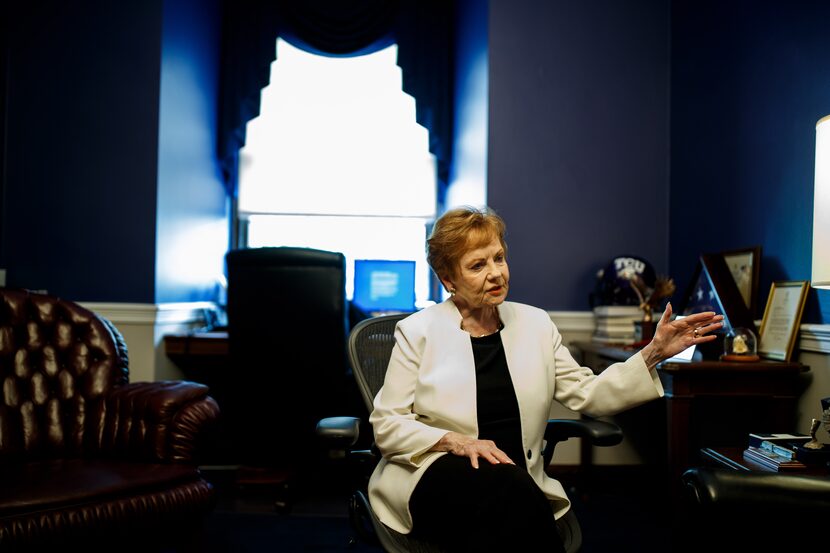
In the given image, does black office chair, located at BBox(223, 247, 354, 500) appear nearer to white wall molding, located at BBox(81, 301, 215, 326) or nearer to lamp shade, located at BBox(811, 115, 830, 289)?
white wall molding, located at BBox(81, 301, 215, 326)

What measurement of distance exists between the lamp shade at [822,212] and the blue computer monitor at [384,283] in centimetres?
280

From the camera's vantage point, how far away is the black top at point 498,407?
1710 mm

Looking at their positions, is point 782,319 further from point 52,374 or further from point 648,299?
point 52,374

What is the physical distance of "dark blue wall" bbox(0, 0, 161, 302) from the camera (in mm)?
3568

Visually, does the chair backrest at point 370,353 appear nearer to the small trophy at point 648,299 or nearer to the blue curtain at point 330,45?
the small trophy at point 648,299

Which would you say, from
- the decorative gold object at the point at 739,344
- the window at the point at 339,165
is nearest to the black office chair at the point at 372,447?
the decorative gold object at the point at 739,344

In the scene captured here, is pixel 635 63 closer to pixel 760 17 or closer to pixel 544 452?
pixel 760 17

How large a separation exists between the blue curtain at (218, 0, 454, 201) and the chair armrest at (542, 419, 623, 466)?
9.74 feet

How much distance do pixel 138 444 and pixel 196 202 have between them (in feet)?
6.96

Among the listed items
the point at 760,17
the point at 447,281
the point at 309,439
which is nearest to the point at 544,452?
the point at 447,281

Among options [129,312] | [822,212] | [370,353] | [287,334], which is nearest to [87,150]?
[129,312]

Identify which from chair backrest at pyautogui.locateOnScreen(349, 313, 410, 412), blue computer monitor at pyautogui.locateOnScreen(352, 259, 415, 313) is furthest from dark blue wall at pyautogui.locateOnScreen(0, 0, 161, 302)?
chair backrest at pyautogui.locateOnScreen(349, 313, 410, 412)

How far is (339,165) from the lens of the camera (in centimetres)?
459

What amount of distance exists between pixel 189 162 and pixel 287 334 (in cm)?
148
